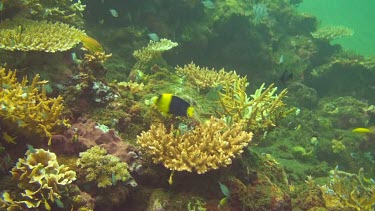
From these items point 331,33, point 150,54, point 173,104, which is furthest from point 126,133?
point 331,33

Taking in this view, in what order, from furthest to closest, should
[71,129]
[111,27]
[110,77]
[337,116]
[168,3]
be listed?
[337,116]
[168,3]
[111,27]
[110,77]
[71,129]

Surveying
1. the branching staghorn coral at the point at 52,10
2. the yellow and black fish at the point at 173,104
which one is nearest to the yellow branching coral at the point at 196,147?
the yellow and black fish at the point at 173,104

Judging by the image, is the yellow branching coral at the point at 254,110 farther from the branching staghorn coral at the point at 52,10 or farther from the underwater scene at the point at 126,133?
the branching staghorn coral at the point at 52,10

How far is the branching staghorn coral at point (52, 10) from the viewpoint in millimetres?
5819

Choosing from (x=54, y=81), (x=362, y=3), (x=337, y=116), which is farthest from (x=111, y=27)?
(x=362, y=3)

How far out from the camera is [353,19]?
5603 cm

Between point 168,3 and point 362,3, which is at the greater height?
point 362,3

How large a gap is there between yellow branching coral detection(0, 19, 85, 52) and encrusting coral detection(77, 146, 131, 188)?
1868 millimetres

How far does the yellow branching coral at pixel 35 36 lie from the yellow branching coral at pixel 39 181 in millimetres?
1960

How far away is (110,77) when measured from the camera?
8.02 m

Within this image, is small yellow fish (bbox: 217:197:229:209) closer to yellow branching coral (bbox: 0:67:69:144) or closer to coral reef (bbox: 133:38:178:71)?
yellow branching coral (bbox: 0:67:69:144)

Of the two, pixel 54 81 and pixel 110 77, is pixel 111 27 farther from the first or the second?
pixel 54 81

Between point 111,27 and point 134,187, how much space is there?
6.96 metres

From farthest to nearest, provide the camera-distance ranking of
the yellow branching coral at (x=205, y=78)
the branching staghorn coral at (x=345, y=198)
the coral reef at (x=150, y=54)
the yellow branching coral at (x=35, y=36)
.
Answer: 1. the coral reef at (x=150, y=54)
2. the yellow branching coral at (x=205, y=78)
3. the branching staghorn coral at (x=345, y=198)
4. the yellow branching coral at (x=35, y=36)
